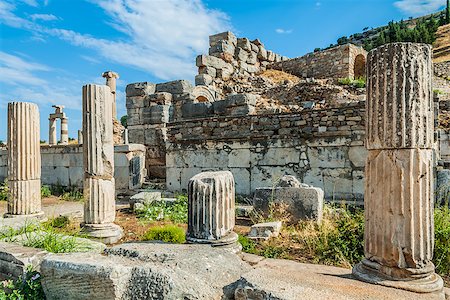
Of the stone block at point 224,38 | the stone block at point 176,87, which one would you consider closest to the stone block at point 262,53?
the stone block at point 224,38

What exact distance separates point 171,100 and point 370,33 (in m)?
54.6

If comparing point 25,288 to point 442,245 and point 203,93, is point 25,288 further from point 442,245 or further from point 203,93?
point 203,93

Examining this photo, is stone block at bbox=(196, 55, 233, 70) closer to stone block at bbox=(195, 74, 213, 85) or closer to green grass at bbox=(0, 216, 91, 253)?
stone block at bbox=(195, 74, 213, 85)

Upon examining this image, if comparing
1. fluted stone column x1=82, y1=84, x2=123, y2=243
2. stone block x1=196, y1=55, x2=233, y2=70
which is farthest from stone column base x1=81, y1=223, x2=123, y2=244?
stone block x1=196, y1=55, x2=233, y2=70

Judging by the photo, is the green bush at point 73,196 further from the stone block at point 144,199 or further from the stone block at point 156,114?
the stone block at point 156,114

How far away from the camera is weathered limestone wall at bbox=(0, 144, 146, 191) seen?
11852mm

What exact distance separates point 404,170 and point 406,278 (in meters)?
1.00

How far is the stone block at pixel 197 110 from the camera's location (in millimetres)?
13365

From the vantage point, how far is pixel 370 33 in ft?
191

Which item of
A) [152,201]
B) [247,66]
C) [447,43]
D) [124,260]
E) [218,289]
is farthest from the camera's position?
[447,43]

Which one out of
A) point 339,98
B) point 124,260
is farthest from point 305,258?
point 339,98

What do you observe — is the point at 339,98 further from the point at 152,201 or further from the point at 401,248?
the point at 401,248

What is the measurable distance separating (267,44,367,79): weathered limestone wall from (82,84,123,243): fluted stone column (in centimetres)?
1697

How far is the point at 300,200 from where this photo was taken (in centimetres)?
679
